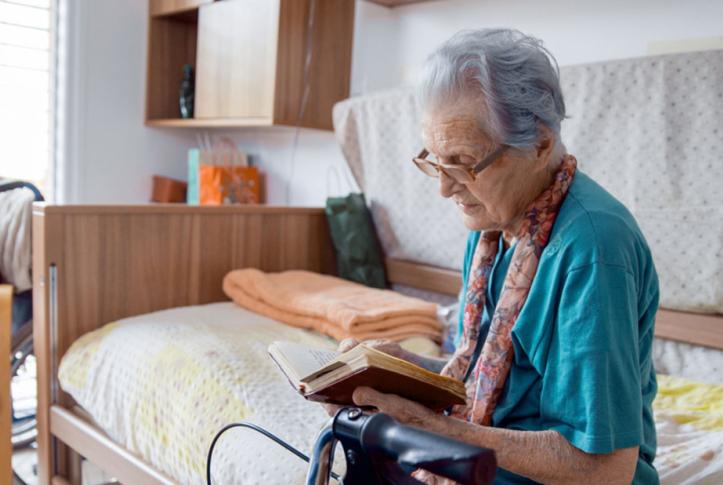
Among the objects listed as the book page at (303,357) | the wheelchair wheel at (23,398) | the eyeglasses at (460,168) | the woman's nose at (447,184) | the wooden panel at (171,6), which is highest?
the wooden panel at (171,6)

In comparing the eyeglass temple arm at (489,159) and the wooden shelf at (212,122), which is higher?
the wooden shelf at (212,122)

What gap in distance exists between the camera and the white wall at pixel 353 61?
1.84 meters

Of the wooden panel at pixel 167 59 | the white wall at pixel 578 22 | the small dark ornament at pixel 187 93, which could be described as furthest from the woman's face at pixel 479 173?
the wooden panel at pixel 167 59

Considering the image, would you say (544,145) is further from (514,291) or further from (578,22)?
(578,22)

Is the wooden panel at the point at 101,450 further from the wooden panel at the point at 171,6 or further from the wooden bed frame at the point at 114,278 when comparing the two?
the wooden panel at the point at 171,6

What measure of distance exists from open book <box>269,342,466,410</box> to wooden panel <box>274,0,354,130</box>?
1.62 meters

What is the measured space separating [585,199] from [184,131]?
2569mm

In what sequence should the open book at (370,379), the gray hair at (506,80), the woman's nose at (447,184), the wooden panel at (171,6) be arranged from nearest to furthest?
the open book at (370,379) → the gray hair at (506,80) → the woman's nose at (447,184) → the wooden panel at (171,6)

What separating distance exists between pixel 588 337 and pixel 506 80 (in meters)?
0.35

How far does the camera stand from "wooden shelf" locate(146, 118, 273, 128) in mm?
2475

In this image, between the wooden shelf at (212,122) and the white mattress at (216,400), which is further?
the wooden shelf at (212,122)

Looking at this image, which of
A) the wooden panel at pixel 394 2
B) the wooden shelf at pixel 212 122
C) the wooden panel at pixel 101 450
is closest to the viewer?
the wooden panel at pixel 101 450

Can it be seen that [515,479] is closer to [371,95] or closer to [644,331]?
[644,331]

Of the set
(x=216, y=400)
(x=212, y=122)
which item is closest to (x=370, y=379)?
(x=216, y=400)
